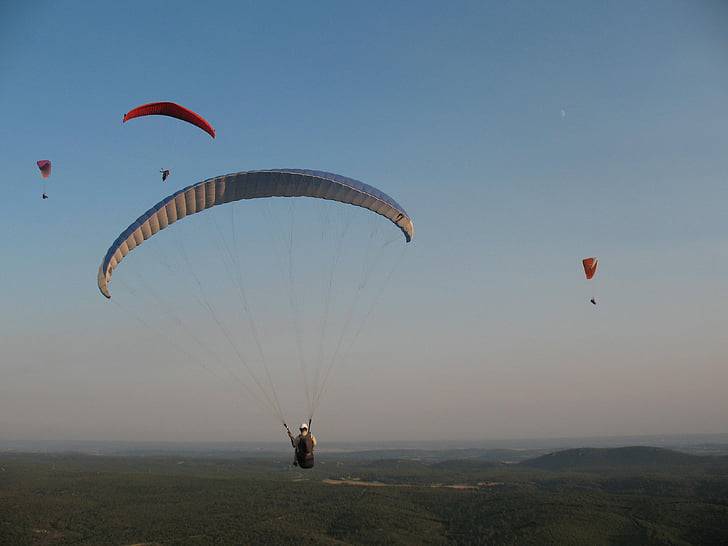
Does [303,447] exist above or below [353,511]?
above

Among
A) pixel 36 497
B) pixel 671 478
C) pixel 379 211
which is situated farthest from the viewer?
pixel 671 478

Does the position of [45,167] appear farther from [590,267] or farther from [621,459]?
[621,459]

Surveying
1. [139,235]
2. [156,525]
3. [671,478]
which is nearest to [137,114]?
[139,235]

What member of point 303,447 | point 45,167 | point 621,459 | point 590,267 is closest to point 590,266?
point 590,267

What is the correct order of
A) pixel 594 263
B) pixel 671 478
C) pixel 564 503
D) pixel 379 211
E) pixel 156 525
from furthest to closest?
1. pixel 671 478
2. pixel 564 503
3. pixel 156 525
4. pixel 594 263
5. pixel 379 211

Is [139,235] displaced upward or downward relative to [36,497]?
upward

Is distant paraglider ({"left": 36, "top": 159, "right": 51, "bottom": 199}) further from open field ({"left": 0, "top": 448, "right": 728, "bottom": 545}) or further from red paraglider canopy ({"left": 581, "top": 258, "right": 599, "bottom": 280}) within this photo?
open field ({"left": 0, "top": 448, "right": 728, "bottom": 545})

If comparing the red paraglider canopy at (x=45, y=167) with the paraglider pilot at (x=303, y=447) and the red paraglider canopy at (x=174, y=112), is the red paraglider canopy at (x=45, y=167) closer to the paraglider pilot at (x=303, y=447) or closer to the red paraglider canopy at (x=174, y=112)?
the red paraglider canopy at (x=174, y=112)

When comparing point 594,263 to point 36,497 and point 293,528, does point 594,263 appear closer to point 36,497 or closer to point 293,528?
point 293,528
